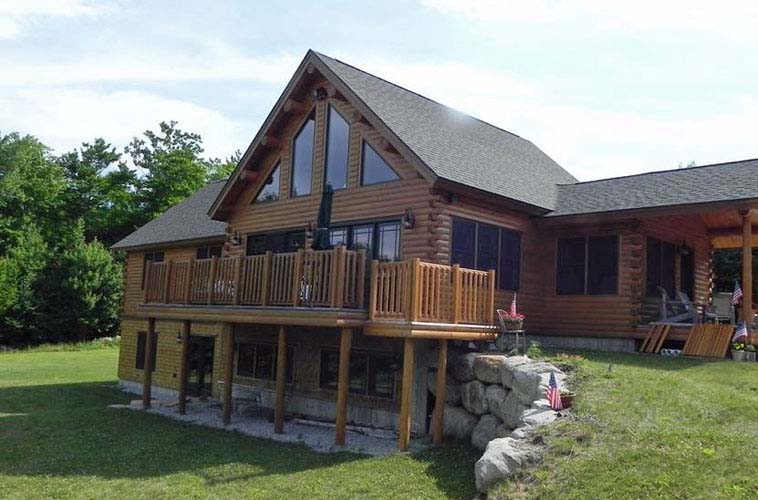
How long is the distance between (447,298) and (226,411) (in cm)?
555

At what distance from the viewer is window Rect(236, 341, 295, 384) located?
53.7ft

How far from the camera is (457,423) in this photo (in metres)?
11.6

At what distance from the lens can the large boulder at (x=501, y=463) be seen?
25.5 ft

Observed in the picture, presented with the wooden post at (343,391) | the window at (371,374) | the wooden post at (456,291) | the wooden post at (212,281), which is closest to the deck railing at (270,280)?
the wooden post at (212,281)

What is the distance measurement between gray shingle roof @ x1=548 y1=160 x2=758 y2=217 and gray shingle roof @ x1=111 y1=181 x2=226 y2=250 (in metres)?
9.75

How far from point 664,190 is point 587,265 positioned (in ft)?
7.53

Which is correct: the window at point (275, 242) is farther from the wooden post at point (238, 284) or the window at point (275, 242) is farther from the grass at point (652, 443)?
the grass at point (652, 443)

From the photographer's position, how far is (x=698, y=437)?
24.7 ft

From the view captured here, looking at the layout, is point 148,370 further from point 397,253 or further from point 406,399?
point 406,399

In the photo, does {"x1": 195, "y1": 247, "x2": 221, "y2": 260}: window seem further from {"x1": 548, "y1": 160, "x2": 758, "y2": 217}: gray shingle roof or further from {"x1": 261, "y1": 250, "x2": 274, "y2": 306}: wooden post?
{"x1": 548, "y1": 160, "x2": 758, "y2": 217}: gray shingle roof

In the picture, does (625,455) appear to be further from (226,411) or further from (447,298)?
(226,411)

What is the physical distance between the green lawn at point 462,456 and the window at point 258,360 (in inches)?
112

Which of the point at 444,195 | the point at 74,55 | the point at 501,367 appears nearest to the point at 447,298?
the point at 501,367

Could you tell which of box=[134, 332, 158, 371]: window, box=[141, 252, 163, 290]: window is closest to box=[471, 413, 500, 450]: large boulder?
box=[134, 332, 158, 371]: window
